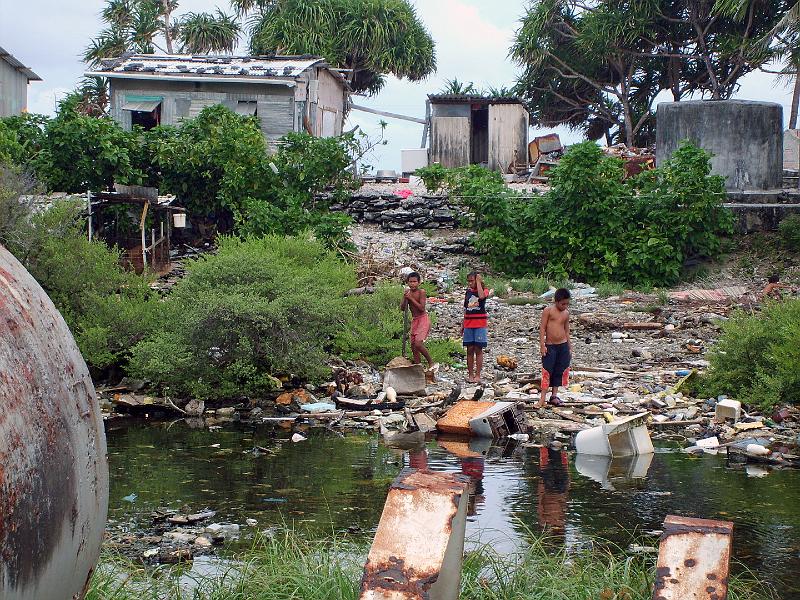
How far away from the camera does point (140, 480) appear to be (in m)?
8.50

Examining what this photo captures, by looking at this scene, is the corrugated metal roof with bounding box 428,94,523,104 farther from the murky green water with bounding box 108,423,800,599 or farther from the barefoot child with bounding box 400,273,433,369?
the murky green water with bounding box 108,423,800,599

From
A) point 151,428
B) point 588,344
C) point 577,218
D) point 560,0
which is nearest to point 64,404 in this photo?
point 151,428

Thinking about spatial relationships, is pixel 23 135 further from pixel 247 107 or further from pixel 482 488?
pixel 482 488

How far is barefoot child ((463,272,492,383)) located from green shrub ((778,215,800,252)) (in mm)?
10457

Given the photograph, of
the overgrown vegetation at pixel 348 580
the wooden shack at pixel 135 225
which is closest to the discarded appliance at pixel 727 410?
the overgrown vegetation at pixel 348 580

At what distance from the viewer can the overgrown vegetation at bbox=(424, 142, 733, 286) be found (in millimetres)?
20328

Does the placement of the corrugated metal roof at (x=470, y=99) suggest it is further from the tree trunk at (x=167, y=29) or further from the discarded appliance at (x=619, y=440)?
the discarded appliance at (x=619, y=440)

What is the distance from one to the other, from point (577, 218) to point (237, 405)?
11.0 metres

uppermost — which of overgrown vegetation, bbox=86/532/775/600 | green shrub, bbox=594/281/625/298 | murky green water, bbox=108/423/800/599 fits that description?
green shrub, bbox=594/281/625/298

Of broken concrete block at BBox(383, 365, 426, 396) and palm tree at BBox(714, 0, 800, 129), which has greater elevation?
palm tree at BBox(714, 0, 800, 129)

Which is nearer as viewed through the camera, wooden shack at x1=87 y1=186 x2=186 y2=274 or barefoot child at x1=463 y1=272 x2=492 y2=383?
barefoot child at x1=463 y1=272 x2=492 y2=383

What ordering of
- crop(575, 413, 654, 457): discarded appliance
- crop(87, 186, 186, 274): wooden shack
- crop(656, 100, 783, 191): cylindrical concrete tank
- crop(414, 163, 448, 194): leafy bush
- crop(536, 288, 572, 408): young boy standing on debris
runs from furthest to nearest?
crop(414, 163, 448, 194): leafy bush < crop(656, 100, 783, 191): cylindrical concrete tank < crop(87, 186, 186, 274): wooden shack < crop(536, 288, 572, 408): young boy standing on debris < crop(575, 413, 654, 457): discarded appliance

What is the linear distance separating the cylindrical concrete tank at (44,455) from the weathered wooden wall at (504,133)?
84.2 feet

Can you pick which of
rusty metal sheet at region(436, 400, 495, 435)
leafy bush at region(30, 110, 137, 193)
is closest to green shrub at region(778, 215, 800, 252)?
rusty metal sheet at region(436, 400, 495, 435)
